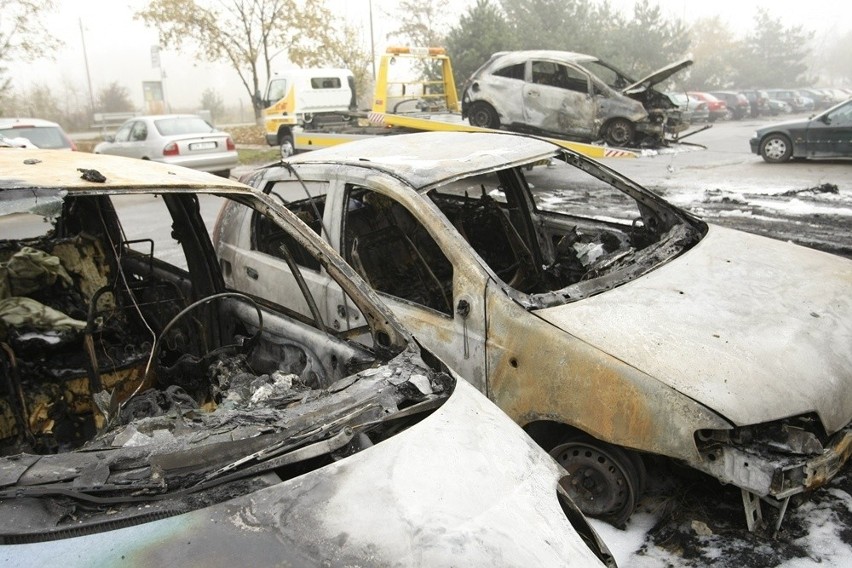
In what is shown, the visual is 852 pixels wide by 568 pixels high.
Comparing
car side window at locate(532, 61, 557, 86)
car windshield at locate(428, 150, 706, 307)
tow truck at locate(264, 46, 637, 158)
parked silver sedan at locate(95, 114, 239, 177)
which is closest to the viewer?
car windshield at locate(428, 150, 706, 307)

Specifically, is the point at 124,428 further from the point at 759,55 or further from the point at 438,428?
the point at 759,55

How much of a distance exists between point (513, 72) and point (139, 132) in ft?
25.6

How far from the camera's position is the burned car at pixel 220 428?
1603 mm

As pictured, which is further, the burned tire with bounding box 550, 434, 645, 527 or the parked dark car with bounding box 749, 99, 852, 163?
the parked dark car with bounding box 749, 99, 852, 163

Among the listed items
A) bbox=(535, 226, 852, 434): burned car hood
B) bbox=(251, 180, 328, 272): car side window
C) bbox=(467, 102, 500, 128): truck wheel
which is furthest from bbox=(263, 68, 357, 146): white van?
bbox=(535, 226, 852, 434): burned car hood

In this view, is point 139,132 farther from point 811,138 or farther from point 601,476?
point 811,138

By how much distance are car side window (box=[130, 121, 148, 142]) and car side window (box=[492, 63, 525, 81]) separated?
7.30m

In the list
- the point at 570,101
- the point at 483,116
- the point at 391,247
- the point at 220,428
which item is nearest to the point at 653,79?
the point at 570,101

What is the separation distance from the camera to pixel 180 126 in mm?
13570

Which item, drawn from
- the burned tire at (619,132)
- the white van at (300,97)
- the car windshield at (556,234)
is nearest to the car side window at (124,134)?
the white van at (300,97)

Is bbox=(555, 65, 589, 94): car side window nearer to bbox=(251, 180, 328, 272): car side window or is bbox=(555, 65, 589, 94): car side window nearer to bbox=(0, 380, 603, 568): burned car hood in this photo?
bbox=(251, 180, 328, 272): car side window

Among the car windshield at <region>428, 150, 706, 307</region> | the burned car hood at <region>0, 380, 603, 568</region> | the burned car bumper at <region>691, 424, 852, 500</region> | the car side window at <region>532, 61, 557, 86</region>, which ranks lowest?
the burned car bumper at <region>691, 424, 852, 500</region>

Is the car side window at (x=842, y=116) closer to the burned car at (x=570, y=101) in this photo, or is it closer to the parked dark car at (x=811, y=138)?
the parked dark car at (x=811, y=138)

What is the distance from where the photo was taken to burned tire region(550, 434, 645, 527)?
2705 mm
